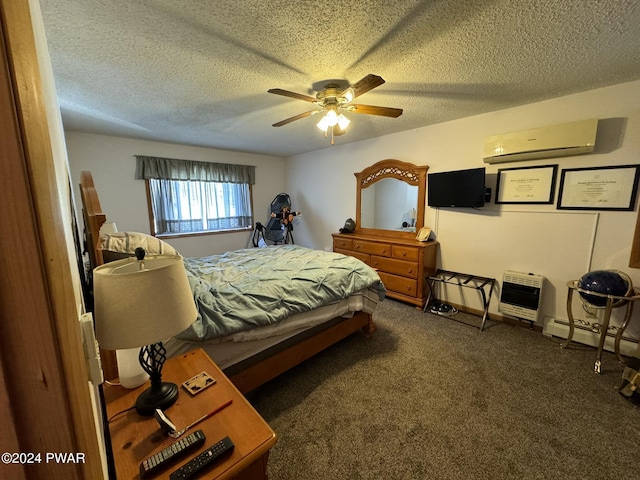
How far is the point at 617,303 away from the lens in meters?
2.07

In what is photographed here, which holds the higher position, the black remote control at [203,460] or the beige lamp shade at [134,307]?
the beige lamp shade at [134,307]

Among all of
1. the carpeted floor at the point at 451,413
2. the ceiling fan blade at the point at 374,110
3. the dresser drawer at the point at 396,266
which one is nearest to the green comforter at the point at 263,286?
the carpeted floor at the point at 451,413

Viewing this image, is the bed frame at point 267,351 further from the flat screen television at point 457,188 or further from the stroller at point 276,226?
the stroller at point 276,226

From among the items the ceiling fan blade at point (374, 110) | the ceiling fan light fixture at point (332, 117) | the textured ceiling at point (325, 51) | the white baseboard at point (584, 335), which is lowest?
the white baseboard at point (584, 335)

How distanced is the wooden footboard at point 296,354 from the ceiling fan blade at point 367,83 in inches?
73.5

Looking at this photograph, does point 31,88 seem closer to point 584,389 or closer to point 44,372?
point 44,372

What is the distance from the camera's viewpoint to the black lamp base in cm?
97

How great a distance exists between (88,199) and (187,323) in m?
1.04

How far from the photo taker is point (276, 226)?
502cm

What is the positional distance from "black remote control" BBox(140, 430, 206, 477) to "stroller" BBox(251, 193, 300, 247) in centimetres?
422

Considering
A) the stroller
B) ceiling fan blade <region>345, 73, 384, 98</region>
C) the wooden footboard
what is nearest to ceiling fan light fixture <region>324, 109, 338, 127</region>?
ceiling fan blade <region>345, 73, 384, 98</region>

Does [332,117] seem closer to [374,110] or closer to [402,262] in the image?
[374,110]

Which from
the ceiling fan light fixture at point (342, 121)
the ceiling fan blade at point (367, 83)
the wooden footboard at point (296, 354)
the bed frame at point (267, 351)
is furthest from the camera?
the ceiling fan light fixture at point (342, 121)

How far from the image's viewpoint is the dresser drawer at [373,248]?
346 centimetres
